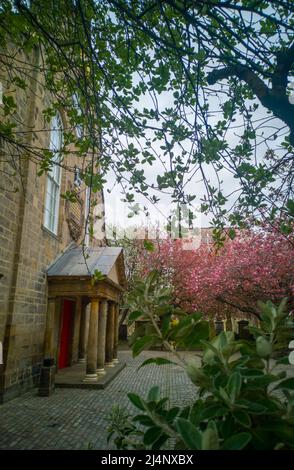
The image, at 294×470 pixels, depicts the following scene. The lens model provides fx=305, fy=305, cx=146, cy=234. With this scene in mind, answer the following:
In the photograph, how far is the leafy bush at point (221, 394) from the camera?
833mm

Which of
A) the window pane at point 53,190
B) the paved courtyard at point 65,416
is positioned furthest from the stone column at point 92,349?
the window pane at point 53,190

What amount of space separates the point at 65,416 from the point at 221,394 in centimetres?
668

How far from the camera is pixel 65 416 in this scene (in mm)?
6328

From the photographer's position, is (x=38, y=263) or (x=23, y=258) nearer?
(x=23, y=258)

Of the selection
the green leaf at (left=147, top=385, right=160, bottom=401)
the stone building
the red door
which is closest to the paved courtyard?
the stone building

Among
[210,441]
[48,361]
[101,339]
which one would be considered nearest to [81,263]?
[101,339]

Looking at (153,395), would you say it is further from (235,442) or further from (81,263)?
(81,263)

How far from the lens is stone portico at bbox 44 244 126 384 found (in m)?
9.73

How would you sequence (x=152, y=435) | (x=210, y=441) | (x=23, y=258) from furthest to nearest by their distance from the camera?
(x=23, y=258)
(x=152, y=435)
(x=210, y=441)

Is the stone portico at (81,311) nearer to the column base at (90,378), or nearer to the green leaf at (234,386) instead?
the column base at (90,378)

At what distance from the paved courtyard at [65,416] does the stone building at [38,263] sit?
81 centimetres

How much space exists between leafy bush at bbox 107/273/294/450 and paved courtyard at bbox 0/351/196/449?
314cm

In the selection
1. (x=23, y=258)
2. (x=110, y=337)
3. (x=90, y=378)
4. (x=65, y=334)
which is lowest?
(x=90, y=378)
